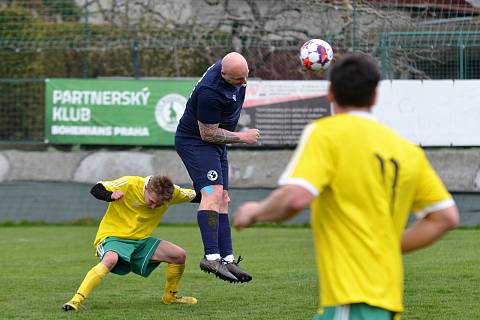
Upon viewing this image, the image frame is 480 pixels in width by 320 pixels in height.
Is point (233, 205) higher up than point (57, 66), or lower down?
lower down

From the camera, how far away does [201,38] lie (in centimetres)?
1823

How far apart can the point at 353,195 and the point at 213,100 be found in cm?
463

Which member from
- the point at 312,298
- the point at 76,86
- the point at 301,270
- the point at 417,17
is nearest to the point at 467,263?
the point at 301,270

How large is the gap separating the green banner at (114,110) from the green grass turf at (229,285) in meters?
3.79

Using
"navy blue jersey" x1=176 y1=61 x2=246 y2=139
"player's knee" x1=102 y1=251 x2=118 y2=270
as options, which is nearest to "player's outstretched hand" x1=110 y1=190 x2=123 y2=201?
"player's knee" x1=102 y1=251 x2=118 y2=270

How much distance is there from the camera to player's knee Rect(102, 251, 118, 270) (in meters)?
7.93

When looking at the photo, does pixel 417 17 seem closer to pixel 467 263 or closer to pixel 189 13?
pixel 189 13

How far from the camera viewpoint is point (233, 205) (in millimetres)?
17219

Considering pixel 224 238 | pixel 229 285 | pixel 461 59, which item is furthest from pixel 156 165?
pixel 224 238

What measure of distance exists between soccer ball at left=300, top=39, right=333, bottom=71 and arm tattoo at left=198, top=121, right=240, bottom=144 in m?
1.81

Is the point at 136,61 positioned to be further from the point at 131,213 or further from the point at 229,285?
the point at 131,213

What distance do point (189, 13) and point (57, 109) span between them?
3.31 meters

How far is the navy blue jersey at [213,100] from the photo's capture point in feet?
27.5

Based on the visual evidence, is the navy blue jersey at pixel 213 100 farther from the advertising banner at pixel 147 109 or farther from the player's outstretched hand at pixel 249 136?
the advertising banner at pixel 147 109
